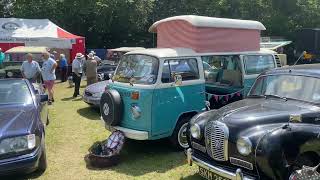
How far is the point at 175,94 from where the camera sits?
7551 mm

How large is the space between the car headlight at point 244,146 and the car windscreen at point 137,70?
8.55 ft

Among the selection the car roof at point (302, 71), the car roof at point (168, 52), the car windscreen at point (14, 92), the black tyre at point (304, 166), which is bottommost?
the black tyre at point (304, 166)

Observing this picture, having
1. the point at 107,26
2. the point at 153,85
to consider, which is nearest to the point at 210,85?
the point at 153,85

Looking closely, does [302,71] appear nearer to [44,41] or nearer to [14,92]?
[14,92]

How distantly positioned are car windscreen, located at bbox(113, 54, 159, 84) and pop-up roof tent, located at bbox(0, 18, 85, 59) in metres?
14.6

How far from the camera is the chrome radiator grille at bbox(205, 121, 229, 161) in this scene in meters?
5.27

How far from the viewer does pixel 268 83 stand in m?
6.49

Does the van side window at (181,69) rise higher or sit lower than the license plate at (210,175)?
higher

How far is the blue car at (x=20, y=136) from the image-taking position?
5.69 metres

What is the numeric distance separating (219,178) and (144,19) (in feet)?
96.5

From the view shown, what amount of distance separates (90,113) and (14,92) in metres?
4.42

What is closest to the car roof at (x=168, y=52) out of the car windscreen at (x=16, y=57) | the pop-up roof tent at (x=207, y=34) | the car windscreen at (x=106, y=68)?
the pop-up roof tent at (x=207, y=34)

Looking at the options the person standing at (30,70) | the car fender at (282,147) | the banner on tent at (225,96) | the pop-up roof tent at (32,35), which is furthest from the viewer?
the pop-up roof tent at (32,35)

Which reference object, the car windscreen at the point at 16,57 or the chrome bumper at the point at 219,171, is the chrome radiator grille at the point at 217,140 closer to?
the chrome bumper at the point at 219,171
